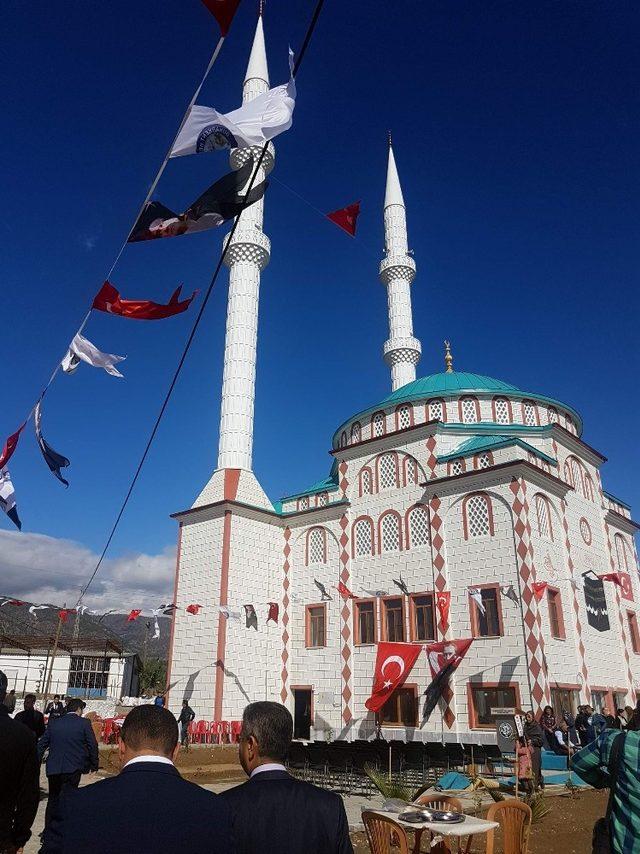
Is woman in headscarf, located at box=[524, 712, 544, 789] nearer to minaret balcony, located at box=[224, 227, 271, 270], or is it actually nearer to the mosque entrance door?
the mosque entrance door

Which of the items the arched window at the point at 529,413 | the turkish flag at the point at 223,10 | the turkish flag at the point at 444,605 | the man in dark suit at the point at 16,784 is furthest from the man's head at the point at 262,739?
the arched window at the point at 529,413

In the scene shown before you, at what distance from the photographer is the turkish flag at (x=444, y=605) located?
64.4 ft

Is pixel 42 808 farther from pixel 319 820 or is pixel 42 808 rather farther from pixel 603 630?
pixel 603 630

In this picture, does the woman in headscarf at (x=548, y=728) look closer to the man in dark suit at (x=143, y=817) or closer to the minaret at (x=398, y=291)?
the man in dark suit at (x=143, y=817)

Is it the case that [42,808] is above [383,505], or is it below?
below

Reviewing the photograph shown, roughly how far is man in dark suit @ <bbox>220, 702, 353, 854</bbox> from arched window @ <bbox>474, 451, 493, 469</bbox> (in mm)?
18477

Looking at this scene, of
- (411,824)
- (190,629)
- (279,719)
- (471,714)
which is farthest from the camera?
(190,629)

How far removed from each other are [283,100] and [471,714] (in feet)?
56.5

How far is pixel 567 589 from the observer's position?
64.2 ft

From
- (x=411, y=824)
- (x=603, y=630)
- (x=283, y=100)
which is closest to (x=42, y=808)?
(x=411, y=824)

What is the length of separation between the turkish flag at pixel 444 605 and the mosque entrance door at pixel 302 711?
6.30 m

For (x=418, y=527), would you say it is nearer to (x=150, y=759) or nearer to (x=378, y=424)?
(x=378, y=424)

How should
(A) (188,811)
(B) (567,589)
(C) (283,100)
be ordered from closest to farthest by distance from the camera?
(A) (188,811)
(C) (283,100)
(B) (567,589)

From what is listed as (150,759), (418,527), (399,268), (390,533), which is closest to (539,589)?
(418,527)
